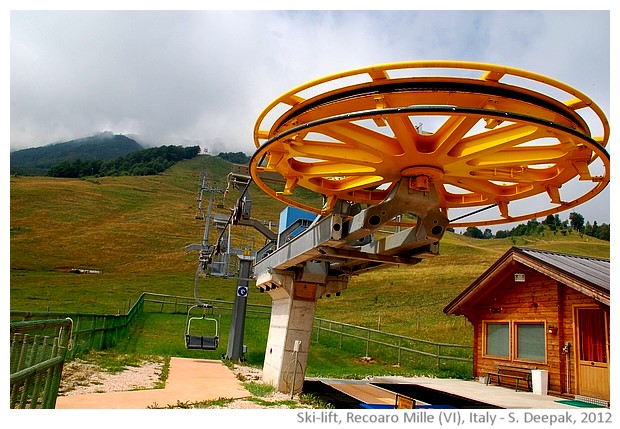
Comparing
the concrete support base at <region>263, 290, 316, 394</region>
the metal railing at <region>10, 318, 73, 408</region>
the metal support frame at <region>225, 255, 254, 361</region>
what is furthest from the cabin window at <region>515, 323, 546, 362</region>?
the metal railing at <region>10, 318, 73, 408</region>

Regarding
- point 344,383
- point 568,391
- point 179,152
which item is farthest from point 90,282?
point 179,152

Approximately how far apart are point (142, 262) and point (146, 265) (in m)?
1.38

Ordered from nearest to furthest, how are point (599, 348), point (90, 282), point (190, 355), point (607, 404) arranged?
1. point (607, 404)
2. point (599, 348)
3. point (190, 355)
4. point (90, 282)

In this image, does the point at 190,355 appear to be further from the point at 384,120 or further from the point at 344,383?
the point at 384,120

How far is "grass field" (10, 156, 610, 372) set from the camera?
93.7ft

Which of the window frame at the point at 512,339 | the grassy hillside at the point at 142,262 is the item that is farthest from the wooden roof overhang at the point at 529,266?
the grassy hillside at the point at 142,262

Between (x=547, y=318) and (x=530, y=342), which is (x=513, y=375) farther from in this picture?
(x=547, y=318)

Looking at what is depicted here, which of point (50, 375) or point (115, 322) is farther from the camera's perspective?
point (115, 322)

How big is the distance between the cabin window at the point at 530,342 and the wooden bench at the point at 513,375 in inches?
15.0

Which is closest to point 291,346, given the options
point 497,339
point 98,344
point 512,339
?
point 512,339

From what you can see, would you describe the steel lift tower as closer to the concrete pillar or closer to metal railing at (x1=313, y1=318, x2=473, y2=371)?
the concrete pillar
